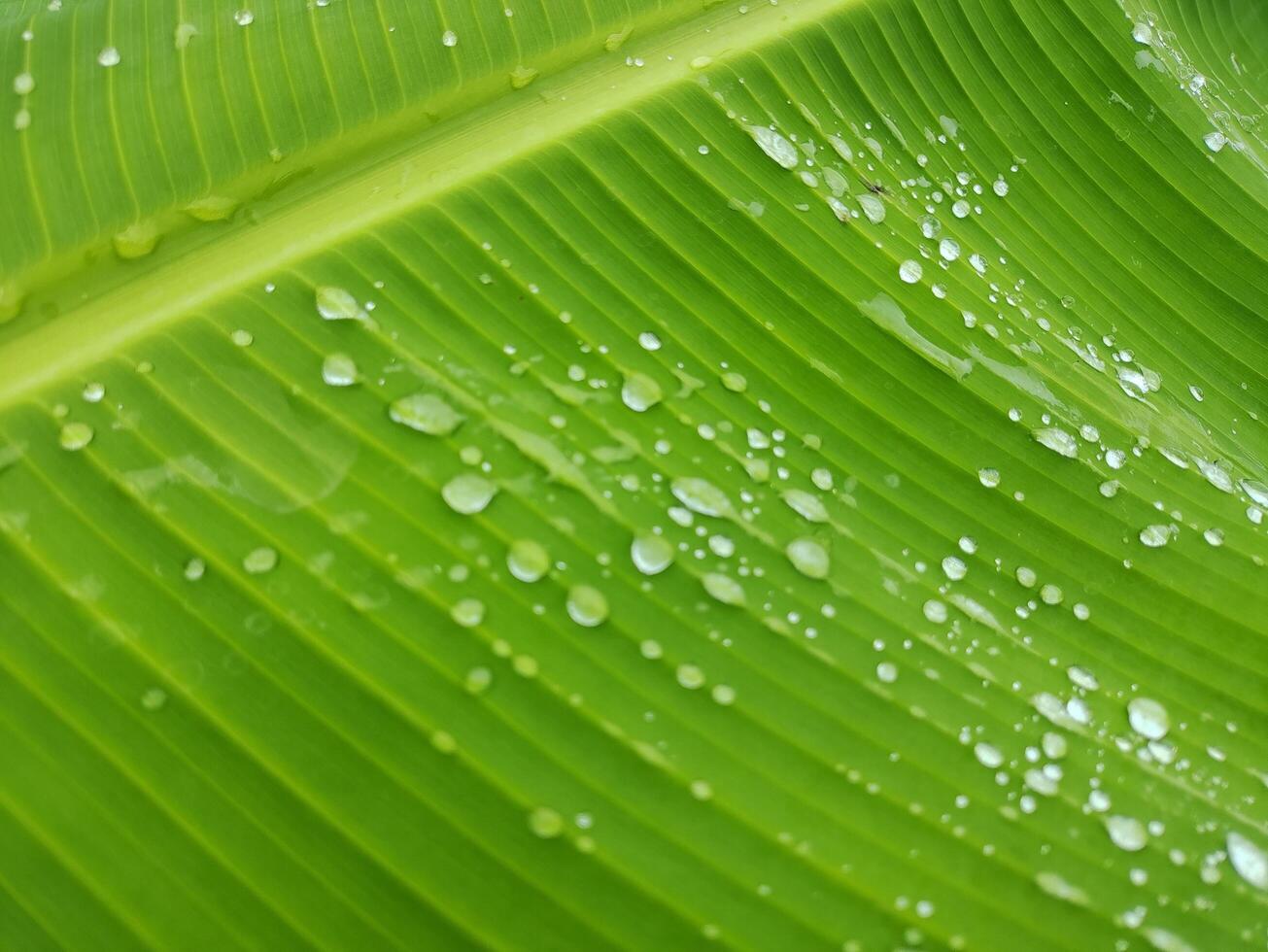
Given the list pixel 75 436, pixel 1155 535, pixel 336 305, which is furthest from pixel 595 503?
pixel 1155 535

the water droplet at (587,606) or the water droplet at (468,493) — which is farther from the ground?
the water droplet at (587,606)

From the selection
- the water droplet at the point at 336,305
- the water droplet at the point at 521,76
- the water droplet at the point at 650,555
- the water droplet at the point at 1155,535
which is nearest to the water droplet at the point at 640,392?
the water droplet at the point at 650,555

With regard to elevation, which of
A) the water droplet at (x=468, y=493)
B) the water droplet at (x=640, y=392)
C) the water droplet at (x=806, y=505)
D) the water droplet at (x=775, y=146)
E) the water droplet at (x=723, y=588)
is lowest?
the water droplet at (x=468, y=493)

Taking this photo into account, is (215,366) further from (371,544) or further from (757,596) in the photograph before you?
(757,596)

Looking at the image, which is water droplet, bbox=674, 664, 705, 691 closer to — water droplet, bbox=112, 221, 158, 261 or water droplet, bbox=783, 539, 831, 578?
water droplet, bbox=783, 539, 831, 578

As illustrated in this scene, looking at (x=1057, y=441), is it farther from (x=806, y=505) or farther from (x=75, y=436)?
(x=75, y=436)

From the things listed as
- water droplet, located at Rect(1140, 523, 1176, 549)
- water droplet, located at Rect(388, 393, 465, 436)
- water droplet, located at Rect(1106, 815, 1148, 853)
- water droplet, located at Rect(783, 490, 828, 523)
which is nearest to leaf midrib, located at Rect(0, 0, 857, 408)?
water droplet, located at Rect(388, 393, 465, 436)

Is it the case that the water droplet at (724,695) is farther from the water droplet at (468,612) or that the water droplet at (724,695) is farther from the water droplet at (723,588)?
the water droplet at (468,612)
